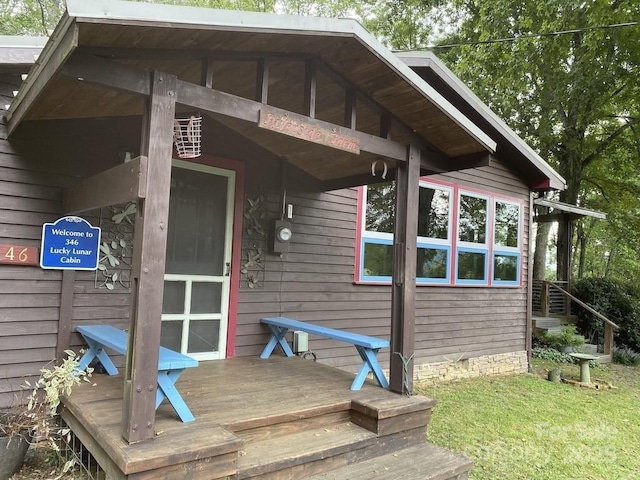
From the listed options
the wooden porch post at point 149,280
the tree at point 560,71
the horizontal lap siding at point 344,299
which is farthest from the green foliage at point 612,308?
the wooden porch post at point 149,280

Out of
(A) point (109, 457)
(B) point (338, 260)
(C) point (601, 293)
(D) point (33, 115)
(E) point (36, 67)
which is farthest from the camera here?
(C) point (601, 293)

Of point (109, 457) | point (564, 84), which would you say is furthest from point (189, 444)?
point (564, 84)

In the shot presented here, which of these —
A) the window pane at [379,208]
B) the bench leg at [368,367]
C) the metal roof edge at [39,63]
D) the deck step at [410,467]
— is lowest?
the deck step at [410,467]

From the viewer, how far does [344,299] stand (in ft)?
17.0

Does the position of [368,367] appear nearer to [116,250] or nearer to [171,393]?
[171,393]

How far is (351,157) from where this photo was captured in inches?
157

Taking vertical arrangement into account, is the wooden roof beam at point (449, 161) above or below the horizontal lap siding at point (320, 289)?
above

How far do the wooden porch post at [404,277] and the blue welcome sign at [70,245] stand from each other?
235cm

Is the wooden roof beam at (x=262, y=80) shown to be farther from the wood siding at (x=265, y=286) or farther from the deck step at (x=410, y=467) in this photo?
the deck step at (x=410, y=467)

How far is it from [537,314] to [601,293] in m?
1.89

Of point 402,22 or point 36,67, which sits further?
point 402,22

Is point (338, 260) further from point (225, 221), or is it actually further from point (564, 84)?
point (564, 84)

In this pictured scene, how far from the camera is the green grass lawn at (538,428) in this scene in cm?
352

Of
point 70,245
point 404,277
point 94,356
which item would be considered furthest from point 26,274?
point 404,277
